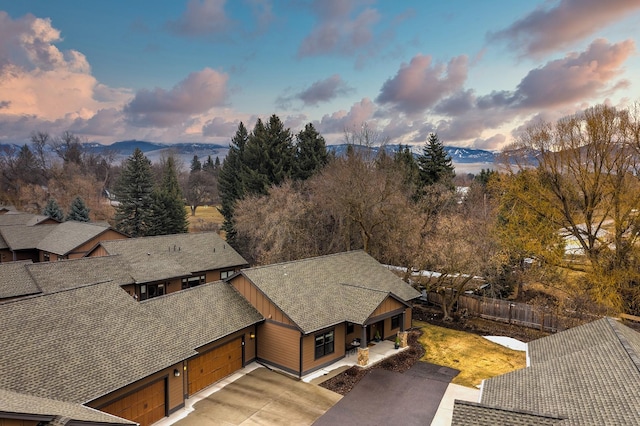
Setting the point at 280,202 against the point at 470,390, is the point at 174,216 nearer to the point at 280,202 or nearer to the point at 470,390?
the point at 280,202

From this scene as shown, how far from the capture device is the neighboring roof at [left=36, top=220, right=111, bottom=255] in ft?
116

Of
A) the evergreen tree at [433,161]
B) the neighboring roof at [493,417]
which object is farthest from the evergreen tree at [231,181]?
the neighboring roof at [493,417]

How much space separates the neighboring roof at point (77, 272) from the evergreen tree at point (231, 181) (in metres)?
20.4

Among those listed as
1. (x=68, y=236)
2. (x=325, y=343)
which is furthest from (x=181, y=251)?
(x=325, y=343)

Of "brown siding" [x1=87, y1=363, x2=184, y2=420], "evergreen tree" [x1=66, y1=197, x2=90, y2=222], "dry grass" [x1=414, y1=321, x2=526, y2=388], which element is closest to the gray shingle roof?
"dry grass" [x1=414, y1=321, x2=526, y2=388]

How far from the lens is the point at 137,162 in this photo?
54.0 metres

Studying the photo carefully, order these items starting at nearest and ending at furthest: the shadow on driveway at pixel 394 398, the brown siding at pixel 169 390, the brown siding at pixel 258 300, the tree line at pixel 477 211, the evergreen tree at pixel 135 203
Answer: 1. the brown siding at pixel 169 390
2. the shadow on driveway at pixel 394 398
3. the brown siding at pixel 258 300
4. the tree line at pixel 477 211
5. the evergreen tree at pixel 135 203

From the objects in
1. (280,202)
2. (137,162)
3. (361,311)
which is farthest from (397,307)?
(137,162)

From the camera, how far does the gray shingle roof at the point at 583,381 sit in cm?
953

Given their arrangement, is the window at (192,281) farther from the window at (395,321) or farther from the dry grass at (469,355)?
the dry grass at (469,355)

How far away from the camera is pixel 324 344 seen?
19922 mm

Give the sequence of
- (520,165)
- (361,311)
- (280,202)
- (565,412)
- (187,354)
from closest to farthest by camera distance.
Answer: (565,412)
(187,354)
(361,311)
(520,165)
(280,202)

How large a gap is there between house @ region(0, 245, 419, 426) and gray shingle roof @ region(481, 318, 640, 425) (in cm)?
859

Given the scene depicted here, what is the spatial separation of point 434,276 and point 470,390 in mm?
15703
